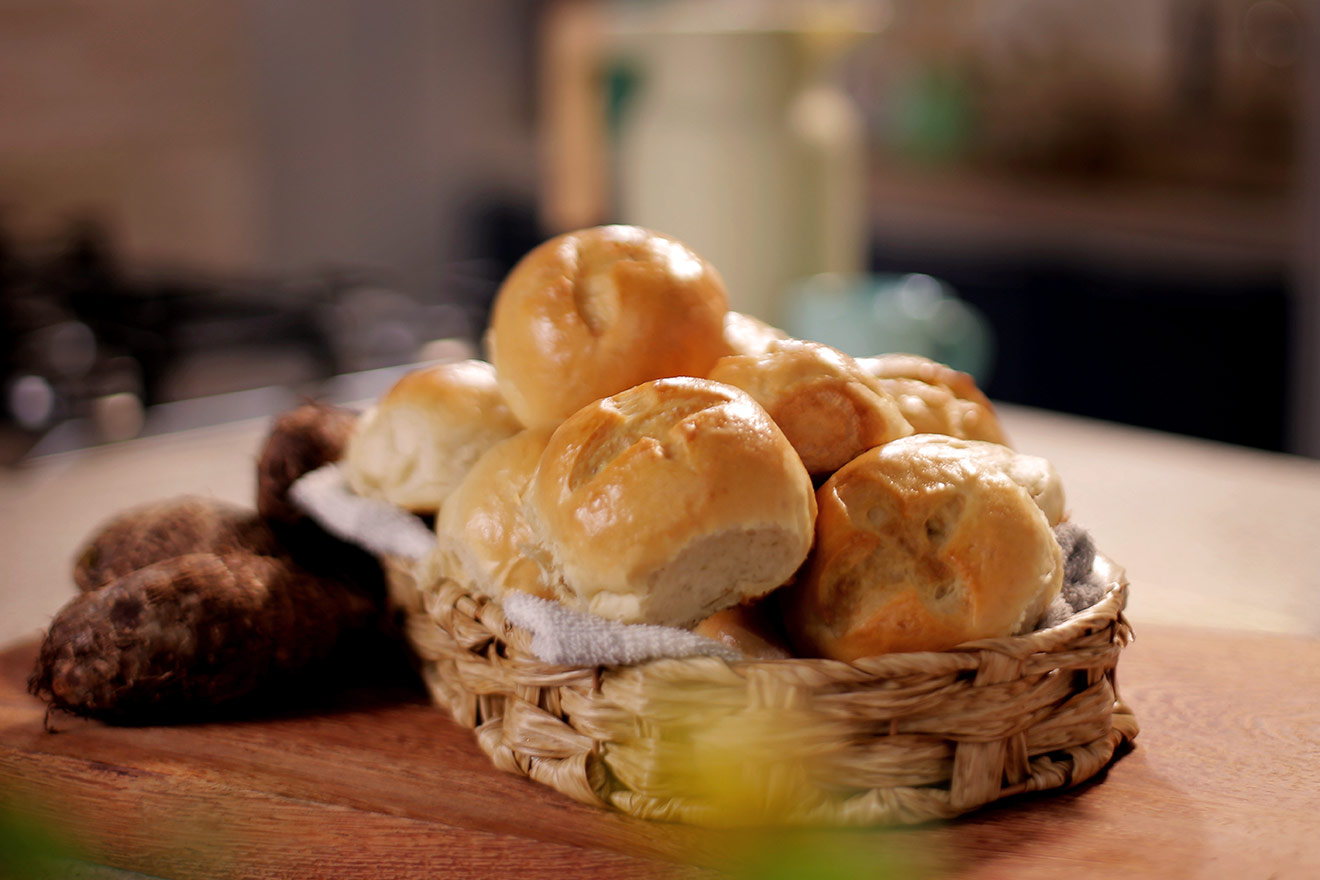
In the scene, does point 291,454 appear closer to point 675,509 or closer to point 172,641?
point 172,641

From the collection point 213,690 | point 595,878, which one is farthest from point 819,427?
point 213,690

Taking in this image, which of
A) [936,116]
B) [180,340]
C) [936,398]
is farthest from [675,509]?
[936,116]

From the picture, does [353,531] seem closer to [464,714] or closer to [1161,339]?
[464,714]

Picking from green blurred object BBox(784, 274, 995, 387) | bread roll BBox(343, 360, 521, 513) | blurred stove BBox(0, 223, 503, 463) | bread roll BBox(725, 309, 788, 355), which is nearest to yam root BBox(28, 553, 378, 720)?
bread roll BBox(343, 360, 521, 513)

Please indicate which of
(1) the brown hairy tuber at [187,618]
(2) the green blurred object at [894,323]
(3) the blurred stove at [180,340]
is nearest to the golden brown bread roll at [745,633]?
(1) the brown hairy tuber at [187,618]

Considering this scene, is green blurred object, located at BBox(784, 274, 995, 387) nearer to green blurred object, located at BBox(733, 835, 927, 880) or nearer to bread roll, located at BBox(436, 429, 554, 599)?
bread roll, located at BBox(436, 429, 554, 599)

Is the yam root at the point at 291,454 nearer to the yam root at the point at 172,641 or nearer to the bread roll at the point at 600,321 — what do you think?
the yam root at the point at 172,641

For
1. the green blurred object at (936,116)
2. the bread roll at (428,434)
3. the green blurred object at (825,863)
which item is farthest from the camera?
the green blurred object at (936,116)
